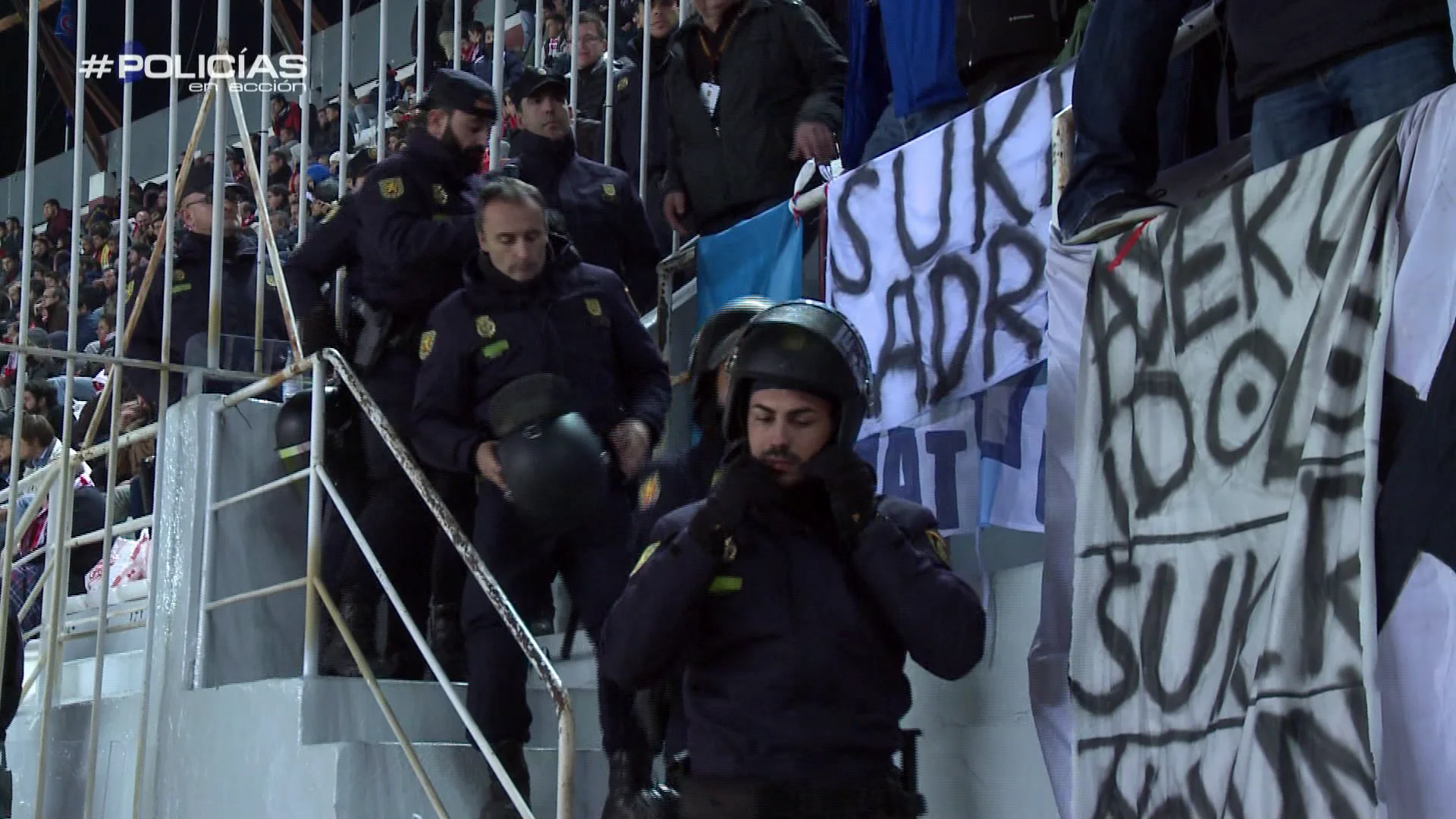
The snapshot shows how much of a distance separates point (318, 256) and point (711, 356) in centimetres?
217

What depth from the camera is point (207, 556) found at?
5.98 m

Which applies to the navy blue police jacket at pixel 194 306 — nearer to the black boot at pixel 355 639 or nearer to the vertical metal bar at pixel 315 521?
the vertical metal bar at pixel 315 521

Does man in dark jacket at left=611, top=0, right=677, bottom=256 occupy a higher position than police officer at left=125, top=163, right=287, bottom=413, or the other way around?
man in dark jacket at left=611, top=0, right=677, bottom=256

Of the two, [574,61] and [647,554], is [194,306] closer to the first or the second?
[574,61]

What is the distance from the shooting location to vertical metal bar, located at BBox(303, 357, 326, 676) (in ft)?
17.3

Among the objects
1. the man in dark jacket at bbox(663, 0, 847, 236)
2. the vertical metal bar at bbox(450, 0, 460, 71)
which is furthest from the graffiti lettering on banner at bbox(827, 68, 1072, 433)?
the vertical metal bar at bbox(450, 0, 460, 71)

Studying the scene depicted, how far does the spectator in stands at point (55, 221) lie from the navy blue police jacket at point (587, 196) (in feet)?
40.3

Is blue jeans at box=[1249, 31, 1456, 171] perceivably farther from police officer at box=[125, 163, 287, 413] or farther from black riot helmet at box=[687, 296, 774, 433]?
police officer at box=[125, 163, 287, 413]

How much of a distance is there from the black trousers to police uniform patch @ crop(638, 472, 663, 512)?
→ 41 cm

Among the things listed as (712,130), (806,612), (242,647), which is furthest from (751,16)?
(806,612)

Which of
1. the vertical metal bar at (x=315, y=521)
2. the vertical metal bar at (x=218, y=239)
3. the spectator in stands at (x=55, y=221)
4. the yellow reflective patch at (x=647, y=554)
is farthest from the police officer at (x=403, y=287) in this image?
the spectator in stands at (x=55, y=221)

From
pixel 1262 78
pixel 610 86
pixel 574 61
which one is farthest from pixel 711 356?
pixel 574 61

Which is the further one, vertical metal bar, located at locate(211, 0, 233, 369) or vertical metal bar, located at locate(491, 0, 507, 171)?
vertical metal bar, located at locate(491, 0, 507, 171)

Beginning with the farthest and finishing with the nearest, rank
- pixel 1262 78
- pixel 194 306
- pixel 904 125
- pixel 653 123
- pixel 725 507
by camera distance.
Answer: pixel 653 123
pixel 194 306
pixel 904 125
pixel 1262 78
pixel 725 507
